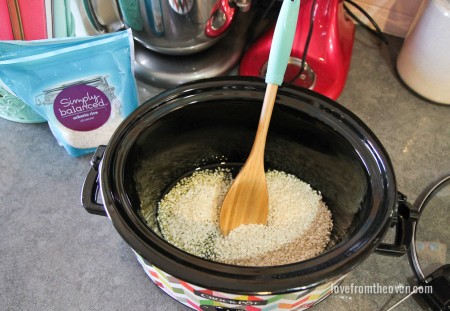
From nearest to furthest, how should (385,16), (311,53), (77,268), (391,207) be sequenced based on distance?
(391,207), (77,268), (311,53), (385,16)

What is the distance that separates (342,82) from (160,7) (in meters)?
0.36

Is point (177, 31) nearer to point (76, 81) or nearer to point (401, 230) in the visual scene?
point (76, 81)

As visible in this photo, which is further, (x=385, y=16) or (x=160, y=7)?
(x=385, y=16)

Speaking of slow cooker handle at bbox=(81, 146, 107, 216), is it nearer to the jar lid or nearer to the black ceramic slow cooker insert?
the black ceramic slow cooker insert

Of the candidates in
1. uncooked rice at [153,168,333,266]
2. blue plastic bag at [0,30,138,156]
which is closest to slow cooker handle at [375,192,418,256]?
uncooked rice at [153,168,333,266]

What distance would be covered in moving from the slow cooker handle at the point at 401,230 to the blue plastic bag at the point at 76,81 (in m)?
0.43

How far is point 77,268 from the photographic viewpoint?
2.20 feet

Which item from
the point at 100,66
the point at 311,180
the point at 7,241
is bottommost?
the point at 7,241

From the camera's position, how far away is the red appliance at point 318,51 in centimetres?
78

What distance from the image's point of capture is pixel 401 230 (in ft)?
1.84

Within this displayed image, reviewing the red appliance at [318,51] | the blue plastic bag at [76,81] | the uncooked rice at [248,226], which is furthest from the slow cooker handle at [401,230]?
the blue plastic bag at [76,81]

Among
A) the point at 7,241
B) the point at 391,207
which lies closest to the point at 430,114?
the point at 391,207

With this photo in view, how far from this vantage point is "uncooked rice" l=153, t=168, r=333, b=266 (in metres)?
0.63

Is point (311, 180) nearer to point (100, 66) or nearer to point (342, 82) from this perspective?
point (342, 82)
